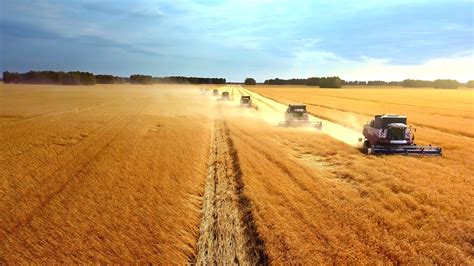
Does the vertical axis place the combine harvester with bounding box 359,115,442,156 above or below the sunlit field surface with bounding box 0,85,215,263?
above

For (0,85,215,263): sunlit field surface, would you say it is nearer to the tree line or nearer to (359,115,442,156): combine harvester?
(359,115,442,156): combine harvester

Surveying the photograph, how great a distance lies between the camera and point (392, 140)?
74.6 feet

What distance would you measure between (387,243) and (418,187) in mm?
5901

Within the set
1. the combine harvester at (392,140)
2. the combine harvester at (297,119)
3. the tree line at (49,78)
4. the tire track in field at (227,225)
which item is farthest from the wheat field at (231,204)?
the tree line at (49,78)

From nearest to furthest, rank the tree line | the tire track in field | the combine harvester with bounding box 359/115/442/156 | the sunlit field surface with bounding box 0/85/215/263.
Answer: the tire track in field < the sunlit field surface with bounding box 0/85/215/263 < the combine harvester with bounding box 359/115/442/156 < the tree line

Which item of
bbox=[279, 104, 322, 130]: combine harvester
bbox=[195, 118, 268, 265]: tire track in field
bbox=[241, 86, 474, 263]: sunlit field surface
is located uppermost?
bbox=[279, 104, 322, 130]: combine harvester

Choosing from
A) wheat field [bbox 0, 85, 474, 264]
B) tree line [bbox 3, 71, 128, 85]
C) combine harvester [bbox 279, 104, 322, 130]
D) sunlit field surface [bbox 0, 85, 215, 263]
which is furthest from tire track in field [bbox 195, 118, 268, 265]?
tree line [bbox 3, 71, 128, 85]

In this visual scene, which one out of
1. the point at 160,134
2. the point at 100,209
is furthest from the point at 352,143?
the point at 100,209

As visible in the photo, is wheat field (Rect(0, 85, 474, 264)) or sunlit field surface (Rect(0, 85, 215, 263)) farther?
sunlit field surface (Rect(0, 85, 215, 263))

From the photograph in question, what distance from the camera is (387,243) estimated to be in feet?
33.9

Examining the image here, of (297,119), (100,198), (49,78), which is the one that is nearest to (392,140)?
(297,119)

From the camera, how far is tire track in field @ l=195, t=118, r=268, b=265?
10031 mm

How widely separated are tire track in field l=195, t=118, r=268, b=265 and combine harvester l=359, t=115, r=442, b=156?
9.44 metres

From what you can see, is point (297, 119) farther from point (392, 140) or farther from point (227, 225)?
point (227, 225)
